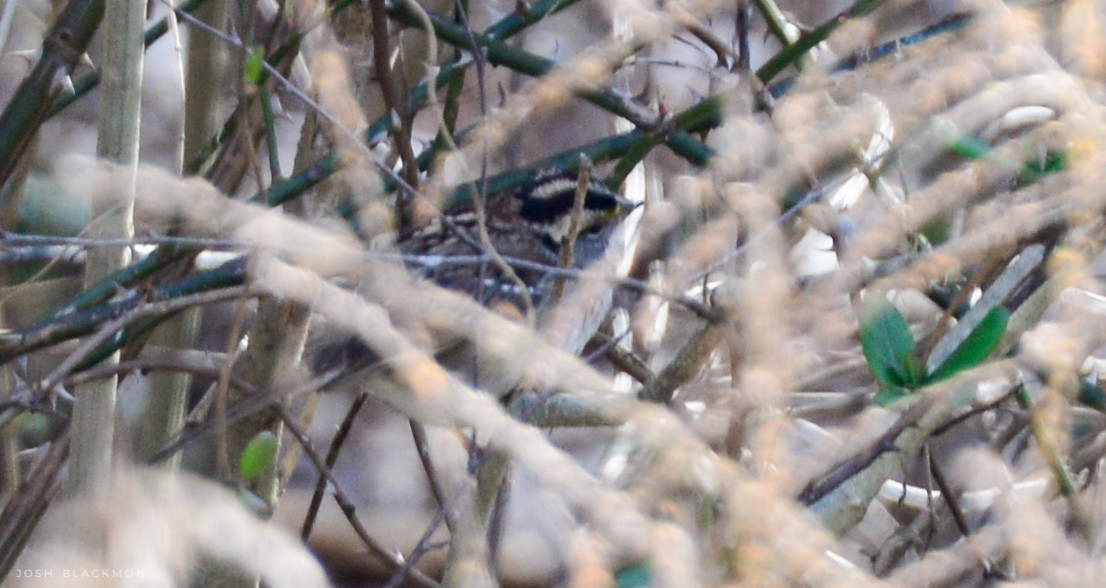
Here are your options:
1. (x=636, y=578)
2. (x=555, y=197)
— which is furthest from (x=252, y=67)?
(x=555, y=197)

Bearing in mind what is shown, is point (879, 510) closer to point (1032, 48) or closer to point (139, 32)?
point (1032, 48)

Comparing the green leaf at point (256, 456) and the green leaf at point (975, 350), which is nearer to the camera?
the green leaf at point (975, 350)

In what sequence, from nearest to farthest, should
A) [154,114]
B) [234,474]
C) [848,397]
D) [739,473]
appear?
[739,473], [848,397], [234,474], [154,114]

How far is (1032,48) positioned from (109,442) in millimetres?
1716

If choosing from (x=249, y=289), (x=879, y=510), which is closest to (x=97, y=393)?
(x=249, y=289)

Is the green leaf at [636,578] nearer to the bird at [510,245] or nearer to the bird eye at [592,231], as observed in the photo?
the bird at [510,245]

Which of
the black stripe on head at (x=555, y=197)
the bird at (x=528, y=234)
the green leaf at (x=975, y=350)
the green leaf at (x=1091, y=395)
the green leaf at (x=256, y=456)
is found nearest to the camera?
the green leaf at (x=975, y=350)

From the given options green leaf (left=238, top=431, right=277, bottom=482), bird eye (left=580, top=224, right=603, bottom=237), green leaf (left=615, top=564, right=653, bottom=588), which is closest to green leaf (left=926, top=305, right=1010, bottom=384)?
green leaf (left=615, top=564, right=653, bottom=588)

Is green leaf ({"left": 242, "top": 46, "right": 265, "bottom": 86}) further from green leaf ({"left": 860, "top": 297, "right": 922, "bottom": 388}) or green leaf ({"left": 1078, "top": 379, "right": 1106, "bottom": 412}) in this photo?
green leaf ({"left": 1078, "top": 379, "right": 1106, "bottom": 412})

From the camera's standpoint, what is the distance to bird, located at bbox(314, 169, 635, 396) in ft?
10.0

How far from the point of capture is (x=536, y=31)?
5.54 metres

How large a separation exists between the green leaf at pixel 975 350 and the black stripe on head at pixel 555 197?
1305mm

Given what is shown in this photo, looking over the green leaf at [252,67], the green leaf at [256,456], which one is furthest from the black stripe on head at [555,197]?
the green leaf at [256,456]

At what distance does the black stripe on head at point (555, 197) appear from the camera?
3.69 meters
